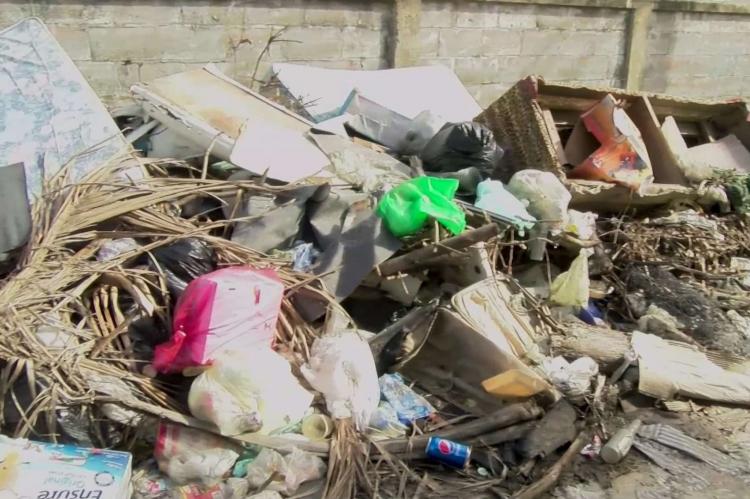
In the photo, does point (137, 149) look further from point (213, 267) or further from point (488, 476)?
point (488, 476)

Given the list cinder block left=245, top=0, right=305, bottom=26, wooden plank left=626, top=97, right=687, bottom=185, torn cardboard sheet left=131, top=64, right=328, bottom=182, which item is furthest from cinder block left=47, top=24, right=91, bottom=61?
wooden plank left=626, top=97, right=687, bottom=185

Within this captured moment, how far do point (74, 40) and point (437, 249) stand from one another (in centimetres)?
302

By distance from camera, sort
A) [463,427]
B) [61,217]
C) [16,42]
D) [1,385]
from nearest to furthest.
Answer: [1,385]
[463,427]
[61,217]
[16,42]

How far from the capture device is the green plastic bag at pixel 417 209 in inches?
139

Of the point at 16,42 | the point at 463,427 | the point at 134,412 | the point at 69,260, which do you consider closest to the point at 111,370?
the point at 134,412

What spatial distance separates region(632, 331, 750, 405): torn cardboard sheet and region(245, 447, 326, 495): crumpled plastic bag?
1.61 meters

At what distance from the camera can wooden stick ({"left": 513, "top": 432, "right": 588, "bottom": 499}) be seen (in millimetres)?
2732

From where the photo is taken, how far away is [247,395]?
2791mm

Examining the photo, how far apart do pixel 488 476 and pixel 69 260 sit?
201 cm

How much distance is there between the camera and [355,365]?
2992 millimetres

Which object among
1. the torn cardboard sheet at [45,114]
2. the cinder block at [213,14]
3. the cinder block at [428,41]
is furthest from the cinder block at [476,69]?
the torn cardboard sheet at [45,114]

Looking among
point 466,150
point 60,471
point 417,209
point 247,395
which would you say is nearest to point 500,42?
point 466,150

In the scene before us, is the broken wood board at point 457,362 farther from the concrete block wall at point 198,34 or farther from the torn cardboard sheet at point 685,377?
the concrete block wall at point 198,34

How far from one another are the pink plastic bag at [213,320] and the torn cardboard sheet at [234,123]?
97 centimetres
